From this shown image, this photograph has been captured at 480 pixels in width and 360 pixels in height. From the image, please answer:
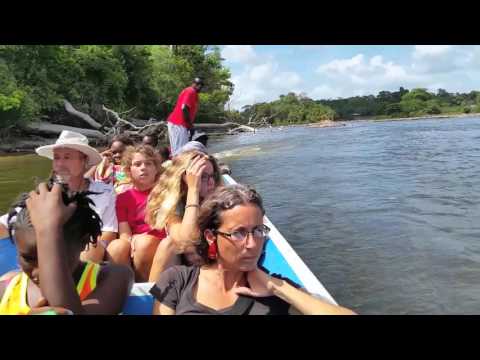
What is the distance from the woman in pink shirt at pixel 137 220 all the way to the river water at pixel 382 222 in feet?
7.52

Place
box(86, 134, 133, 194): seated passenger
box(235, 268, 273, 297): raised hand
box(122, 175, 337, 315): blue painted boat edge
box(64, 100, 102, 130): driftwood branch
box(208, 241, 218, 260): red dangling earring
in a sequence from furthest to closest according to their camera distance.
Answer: box(64, 100, 102, 130): driftwood branch, box(86, 134, 133, 194): seated passenger, box(122, 175, 337, 315): blue painted boat edge, box(208, 241, 218, 260): red dangling earring, box(235, 268, 273, 297): raised hand

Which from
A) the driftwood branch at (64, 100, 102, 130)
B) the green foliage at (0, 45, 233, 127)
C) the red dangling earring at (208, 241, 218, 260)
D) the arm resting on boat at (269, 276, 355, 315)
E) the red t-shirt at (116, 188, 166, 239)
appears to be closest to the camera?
the arm resting on boat at (269, 276, 355, 315)

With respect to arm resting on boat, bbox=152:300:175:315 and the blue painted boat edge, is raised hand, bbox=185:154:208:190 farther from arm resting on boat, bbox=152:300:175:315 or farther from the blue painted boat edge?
arm resting on boat, bbox=152:300:175:315

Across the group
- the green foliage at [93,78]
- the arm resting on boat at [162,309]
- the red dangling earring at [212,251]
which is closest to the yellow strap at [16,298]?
the arm resting on boat at [162,309]

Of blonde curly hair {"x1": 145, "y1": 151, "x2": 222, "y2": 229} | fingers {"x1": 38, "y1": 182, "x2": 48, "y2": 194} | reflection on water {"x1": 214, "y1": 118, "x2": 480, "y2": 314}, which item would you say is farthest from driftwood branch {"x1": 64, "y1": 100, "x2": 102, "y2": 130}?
fingers {"x1": 38, "y1": 182, "x2": 48, "y2": 194}

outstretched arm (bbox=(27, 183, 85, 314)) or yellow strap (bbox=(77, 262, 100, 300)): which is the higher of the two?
outstretched arm (bbox=(27, 183, 85, 314))

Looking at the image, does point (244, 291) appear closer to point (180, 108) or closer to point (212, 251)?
point (212, 251)

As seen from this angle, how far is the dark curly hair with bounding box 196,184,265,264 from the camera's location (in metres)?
1.58

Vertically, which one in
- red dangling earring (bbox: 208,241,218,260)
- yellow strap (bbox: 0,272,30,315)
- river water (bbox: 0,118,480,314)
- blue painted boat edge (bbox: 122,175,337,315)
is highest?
red dangling earring (bbox: 208,241,218,260)

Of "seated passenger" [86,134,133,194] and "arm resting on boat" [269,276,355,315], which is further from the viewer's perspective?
"seated passenger" [86,134,133,194]

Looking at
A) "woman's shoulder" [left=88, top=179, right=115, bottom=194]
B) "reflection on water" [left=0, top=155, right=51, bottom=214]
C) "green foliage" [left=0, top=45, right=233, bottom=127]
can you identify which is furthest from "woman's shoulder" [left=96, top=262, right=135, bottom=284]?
"green foliage" [left=0, top=45, right=233, bottom=127]
